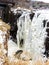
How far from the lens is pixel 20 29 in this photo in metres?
15.4

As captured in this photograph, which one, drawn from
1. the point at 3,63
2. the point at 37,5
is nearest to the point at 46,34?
the point at 3,63

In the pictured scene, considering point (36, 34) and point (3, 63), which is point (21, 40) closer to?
point (36, 34)

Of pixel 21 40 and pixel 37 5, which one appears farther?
pixel 37 5

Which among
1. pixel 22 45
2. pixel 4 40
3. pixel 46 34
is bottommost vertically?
pixel 22 45

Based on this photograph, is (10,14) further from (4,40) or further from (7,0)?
(4,40)

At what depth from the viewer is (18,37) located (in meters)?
15.4

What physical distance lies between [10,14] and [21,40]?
2562mm

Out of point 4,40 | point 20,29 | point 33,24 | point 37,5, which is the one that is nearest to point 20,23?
point 20,29

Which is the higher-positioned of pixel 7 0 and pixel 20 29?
pixel 7 0

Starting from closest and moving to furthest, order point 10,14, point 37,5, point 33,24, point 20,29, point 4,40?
point 4,40 → point 33,24 → point 20,29 → point 10,14 → point 37,5

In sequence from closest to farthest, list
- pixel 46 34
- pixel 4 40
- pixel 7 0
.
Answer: pixel 4 40 → pixel 46 34 → pixel 7 0

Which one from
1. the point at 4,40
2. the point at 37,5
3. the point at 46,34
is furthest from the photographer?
the point at 37,5

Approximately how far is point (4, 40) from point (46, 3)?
1334cm

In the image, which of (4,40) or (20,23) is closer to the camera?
(4,40)
